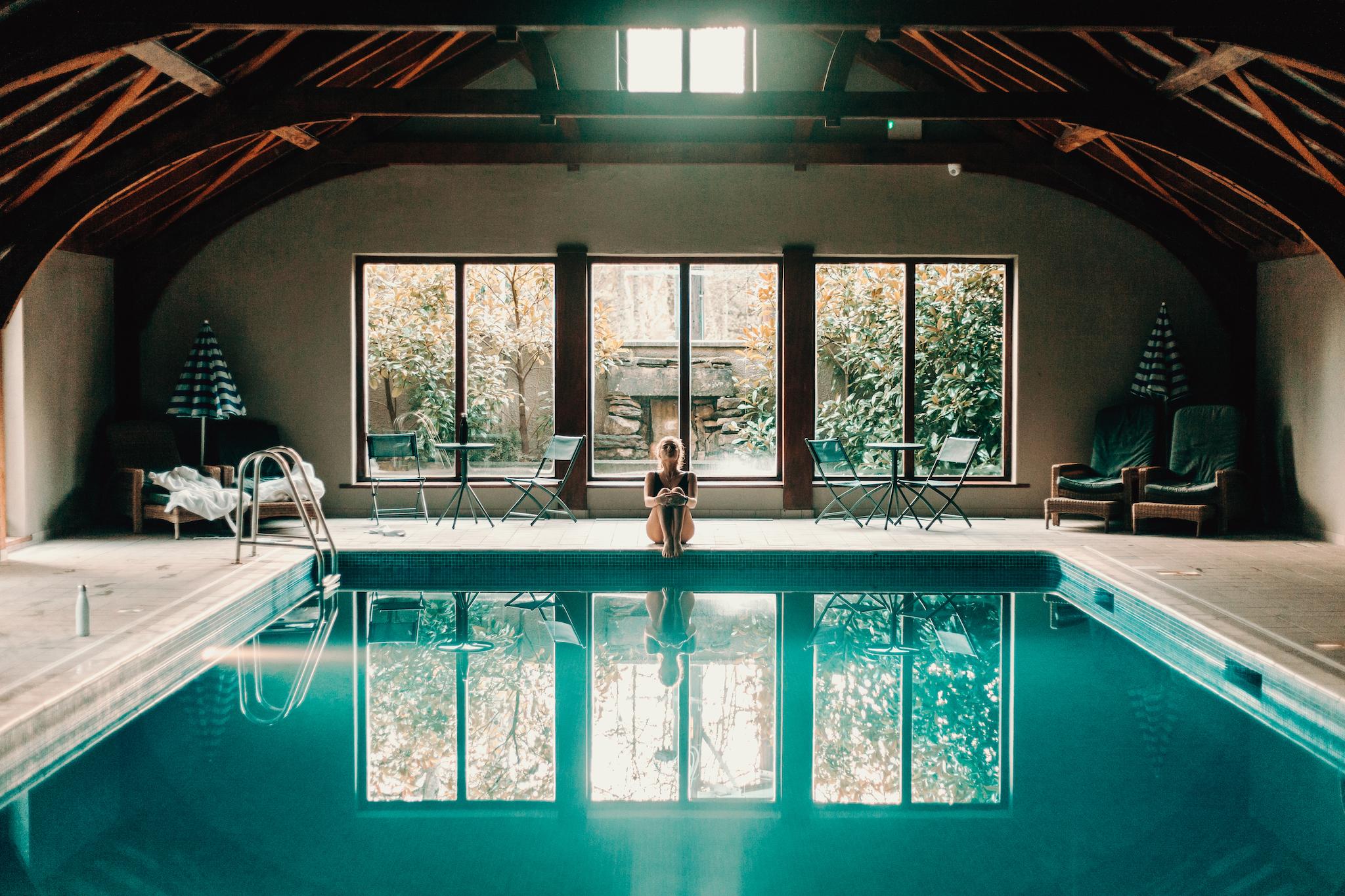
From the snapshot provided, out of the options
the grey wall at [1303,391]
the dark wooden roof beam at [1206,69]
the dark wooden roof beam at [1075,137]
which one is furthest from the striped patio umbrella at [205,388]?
the grey wall at [1303,391]

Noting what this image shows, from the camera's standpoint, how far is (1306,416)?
882cm

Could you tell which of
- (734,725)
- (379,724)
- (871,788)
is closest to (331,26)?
(379,724)

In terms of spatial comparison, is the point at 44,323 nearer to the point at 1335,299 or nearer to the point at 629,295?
the point at 629,295

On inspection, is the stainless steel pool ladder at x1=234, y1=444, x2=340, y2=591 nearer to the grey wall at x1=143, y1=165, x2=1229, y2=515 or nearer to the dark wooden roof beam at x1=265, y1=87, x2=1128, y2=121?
the grey wall at x1=143, y1=165, x2=1229, y2=515

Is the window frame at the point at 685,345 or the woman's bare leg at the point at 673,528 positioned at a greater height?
the window frame at the point at 685,345

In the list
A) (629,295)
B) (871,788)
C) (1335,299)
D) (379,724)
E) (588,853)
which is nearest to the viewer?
(588,853)

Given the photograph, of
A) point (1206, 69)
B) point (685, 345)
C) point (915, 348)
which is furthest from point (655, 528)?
point (1206, 69)

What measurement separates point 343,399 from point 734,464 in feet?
11.6

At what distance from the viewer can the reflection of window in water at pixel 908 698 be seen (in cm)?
418

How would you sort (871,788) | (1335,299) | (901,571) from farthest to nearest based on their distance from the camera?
(1335,299), (901,571), (871,788)

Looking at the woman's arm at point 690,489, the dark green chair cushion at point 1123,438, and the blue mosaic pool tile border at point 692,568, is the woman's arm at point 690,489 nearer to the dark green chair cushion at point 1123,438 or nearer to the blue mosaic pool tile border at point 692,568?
the blue mosaic pool tile border at point 692,568

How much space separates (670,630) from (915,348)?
4753mm

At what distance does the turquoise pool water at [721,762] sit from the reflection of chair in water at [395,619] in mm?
44

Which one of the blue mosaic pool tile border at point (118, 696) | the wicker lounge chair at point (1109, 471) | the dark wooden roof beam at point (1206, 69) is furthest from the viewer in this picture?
the wicker lounge chair at point (1109, 471)
